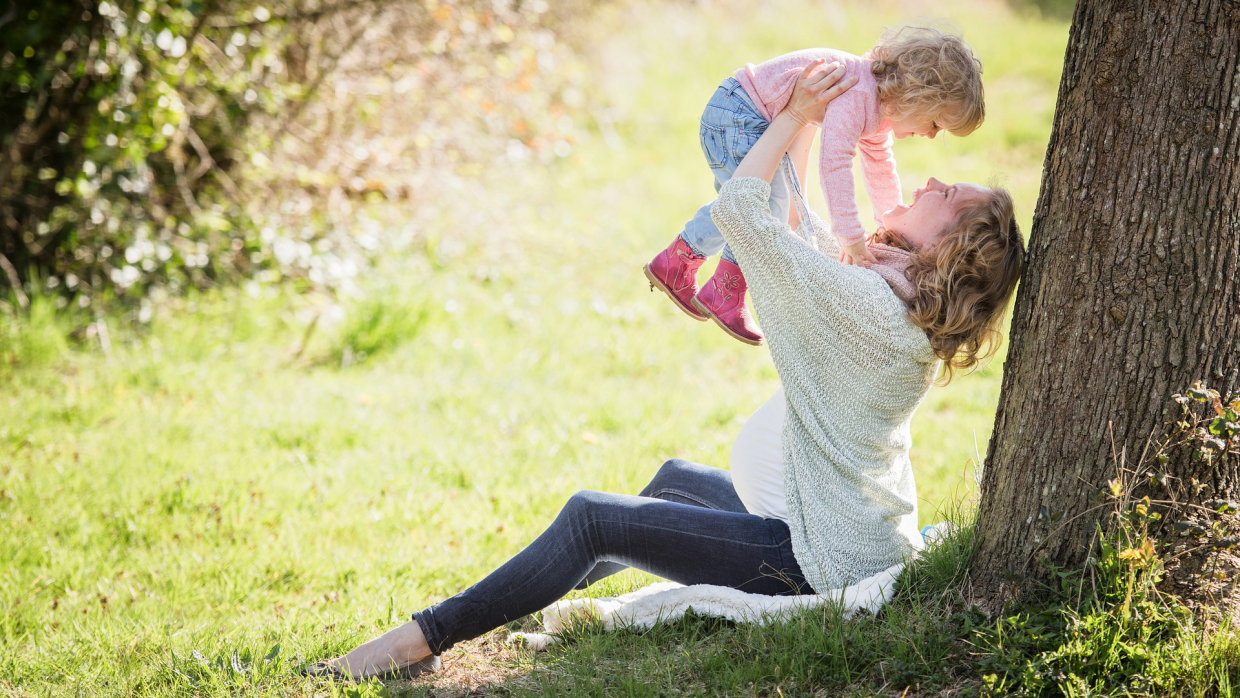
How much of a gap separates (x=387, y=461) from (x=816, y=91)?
2.66 metres

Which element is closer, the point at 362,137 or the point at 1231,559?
the point at 1231,559

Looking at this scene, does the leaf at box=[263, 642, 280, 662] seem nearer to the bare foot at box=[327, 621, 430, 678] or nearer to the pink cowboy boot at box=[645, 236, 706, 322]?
the bare foot at box=[327, 621, 430, 678]

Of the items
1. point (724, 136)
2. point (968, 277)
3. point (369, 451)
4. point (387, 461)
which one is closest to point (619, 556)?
point (968, 277)

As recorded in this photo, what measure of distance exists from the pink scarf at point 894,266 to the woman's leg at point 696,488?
0.80 metres

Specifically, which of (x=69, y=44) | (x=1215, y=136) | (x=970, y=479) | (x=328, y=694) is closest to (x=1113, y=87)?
(x=1215, y=136)

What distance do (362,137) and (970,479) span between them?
5496mm

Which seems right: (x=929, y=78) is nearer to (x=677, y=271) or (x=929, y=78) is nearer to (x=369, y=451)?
(x=677, y=271)

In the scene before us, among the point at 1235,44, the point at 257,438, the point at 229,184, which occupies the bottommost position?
the point at 257,438

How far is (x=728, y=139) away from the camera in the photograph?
8.89 feet

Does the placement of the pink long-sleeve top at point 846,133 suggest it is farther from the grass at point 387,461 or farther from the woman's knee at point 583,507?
the woman's knee at point 583,507

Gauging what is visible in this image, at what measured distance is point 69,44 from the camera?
5.30 meters

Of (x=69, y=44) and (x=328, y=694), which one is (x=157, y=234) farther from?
(x=328, y=694)

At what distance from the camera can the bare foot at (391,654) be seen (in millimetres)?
2438

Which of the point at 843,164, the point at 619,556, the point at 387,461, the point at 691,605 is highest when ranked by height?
the point at 843,164
